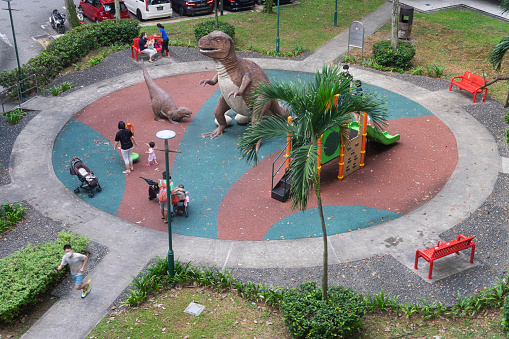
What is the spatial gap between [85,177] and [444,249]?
30.8 feet

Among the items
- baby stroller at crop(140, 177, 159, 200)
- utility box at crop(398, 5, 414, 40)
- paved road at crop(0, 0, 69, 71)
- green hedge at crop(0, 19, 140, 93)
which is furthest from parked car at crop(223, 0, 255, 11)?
baby stroller at crop(140, 177, 159, 200)

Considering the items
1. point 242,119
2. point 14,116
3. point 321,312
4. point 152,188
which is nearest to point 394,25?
point 242,119

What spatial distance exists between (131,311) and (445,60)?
18.1 meters

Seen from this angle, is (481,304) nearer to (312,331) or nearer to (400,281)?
(400,281)

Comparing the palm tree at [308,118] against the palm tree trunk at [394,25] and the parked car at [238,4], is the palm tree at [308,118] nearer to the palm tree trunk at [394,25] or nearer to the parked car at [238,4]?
the palm tree trunk at [394,25]

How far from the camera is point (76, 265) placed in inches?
456

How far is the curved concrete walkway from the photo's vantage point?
11672 millimetres

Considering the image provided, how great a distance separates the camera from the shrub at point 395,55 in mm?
22750

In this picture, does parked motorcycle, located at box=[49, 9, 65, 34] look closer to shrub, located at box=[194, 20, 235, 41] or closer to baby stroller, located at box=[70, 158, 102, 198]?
shrub, located at box=[194, 20, 235, 41]

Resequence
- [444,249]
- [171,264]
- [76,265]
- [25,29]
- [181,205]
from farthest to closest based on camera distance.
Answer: [25,29] → [181,205] → [444,249] → [171,264] → [76,265]

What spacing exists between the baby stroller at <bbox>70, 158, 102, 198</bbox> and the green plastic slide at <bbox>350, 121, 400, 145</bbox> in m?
7.49

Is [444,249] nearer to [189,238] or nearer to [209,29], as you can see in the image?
[189,238]

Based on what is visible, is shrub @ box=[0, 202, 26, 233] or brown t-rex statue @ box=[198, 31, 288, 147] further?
brown t-rex statue @ box=[198, 31, 288, 147]

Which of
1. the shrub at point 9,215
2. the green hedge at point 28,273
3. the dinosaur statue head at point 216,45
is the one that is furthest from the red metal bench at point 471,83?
the shrub at point 9,215
